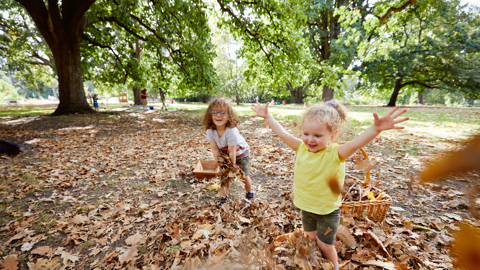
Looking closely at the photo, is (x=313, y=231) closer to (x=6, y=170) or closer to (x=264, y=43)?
(x=6, y=170)

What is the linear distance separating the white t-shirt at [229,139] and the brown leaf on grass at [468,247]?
105 inches

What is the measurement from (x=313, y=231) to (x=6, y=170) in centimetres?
596

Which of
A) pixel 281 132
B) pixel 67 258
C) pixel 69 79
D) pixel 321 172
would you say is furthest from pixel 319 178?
pixel 69 79

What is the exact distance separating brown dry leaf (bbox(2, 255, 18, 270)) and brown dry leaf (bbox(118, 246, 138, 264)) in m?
1.07

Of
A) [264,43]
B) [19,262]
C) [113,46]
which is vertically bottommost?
[19,262]

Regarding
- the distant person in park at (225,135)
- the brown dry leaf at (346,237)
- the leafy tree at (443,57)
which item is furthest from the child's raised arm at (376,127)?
the leafy tree at (443,57)

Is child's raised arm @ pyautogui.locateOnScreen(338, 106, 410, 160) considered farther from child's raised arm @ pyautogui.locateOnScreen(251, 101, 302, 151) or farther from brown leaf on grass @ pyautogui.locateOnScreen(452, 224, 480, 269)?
brown leaf on grass @ pyautogui.locateOnScreen(452, 224, 480, 269)

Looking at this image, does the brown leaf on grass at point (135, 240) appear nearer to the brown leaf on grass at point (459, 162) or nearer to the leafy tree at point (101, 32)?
the brown leaf on grass at point (459, 162)

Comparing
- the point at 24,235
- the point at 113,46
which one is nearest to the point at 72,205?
the point at 24,235

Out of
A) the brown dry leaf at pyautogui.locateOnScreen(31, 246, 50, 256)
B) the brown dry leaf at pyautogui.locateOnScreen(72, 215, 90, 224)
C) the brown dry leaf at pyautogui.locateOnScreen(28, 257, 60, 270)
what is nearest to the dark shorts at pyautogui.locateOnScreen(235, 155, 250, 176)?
the brown dry leaf at pyautogui.locateOnScreen(72, 215, 90, 224)

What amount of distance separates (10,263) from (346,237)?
377 centimetres

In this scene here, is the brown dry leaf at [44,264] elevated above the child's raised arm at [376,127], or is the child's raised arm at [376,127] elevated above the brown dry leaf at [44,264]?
the child's raised arm at [376,127]

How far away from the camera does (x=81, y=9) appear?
30.2ft

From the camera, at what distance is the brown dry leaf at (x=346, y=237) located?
89.9 inches
